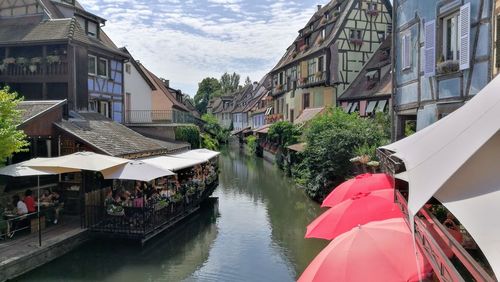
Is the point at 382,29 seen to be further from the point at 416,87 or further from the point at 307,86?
the point at 416,87

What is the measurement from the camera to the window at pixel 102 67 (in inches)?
918

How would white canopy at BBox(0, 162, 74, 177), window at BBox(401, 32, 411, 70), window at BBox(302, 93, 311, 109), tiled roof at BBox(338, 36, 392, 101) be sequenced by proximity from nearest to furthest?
white canopy at BBox(0, 162, 74, 177)
window at BBox(401, 32, 411, 70)
tiled roof at BBox(338, 36, 392, 101)
window at BBox(302, 93, 311, 109)

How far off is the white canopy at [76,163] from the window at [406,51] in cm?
930

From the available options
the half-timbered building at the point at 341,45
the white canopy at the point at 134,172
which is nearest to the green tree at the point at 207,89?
the half-timbered building at the point at 341,45

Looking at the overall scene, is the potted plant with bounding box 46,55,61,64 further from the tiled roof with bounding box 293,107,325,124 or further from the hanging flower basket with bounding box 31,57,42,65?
the tiled roof with bounding box 293,107,325,124

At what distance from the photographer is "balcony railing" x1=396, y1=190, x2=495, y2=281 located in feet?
10.5

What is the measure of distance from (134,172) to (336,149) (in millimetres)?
10295

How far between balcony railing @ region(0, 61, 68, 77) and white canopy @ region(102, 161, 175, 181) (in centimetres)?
944

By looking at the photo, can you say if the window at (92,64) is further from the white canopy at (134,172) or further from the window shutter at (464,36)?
the window shutter at (464,36)

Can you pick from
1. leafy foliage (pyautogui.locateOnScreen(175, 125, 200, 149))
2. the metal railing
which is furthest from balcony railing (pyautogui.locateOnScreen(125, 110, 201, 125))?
the metal railing

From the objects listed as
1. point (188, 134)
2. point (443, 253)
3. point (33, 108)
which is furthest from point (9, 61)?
point (443, 253)

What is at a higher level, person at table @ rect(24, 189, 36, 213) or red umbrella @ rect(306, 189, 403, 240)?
red umbrella @ rect(306, 189, 403, 240)

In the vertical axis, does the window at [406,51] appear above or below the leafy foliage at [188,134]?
above

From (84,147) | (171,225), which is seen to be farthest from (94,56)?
(171,225)
